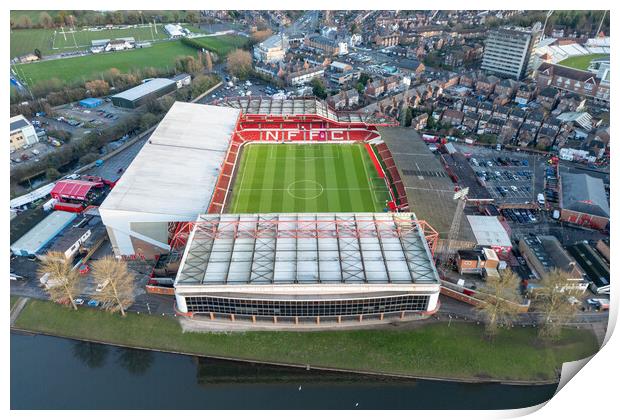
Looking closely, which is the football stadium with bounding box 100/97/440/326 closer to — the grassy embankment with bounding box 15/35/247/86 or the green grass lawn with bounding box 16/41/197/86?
the green grass lawn with bounding box 16/41/197/86

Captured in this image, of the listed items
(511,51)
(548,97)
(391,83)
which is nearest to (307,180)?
(391,83)

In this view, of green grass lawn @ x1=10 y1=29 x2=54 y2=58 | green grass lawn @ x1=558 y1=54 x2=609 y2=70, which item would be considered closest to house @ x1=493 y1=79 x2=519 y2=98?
green grass lawn @ x1=558 y1=54 x2=609 y2=70

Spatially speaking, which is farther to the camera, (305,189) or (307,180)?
(307,180)

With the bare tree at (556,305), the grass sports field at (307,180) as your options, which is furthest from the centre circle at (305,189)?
the bare tree at (556,305)

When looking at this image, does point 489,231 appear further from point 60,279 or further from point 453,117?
point 60,279

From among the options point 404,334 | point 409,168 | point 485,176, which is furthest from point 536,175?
point 404,334

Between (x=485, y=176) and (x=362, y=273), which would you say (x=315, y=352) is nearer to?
(x=362, y=273)
